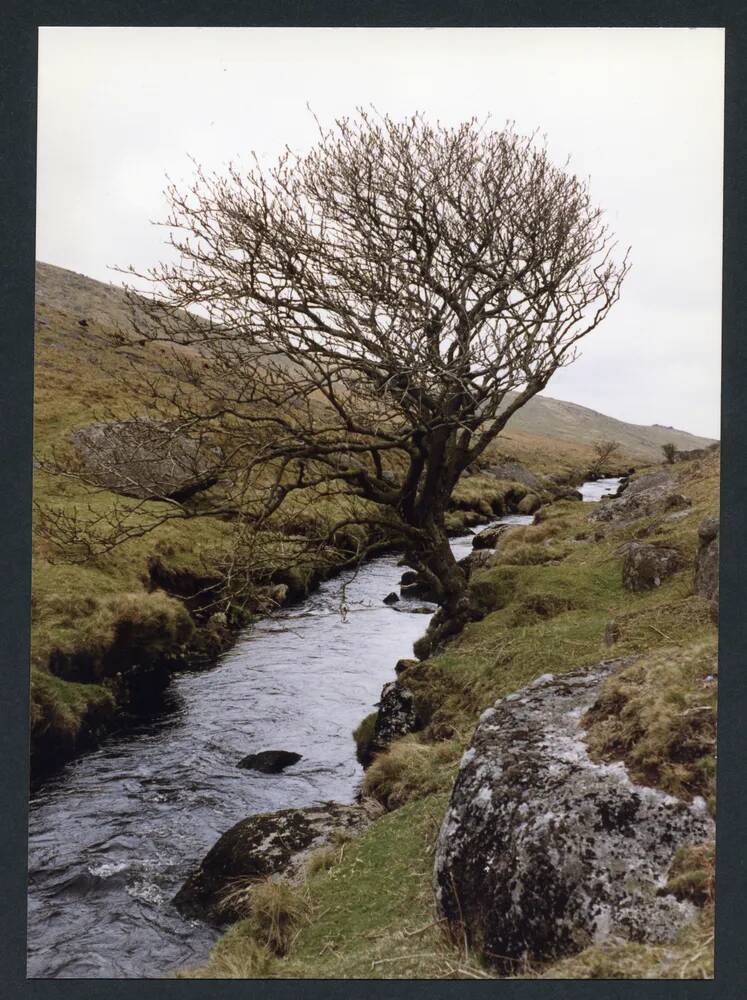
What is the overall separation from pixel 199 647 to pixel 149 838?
5.44m

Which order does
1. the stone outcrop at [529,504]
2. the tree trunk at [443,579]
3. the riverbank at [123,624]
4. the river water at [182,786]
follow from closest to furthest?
1. the river water at [182,786]
2. the riverbank at [123,624]
3. the tree trunk at [443,579]
4. the stone outcrop at [529,504]

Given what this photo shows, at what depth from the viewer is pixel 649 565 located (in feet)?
35.7

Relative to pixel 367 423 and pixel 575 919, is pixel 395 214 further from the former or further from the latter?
pixel 575 919

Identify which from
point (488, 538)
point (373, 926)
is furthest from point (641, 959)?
point (488, 538)

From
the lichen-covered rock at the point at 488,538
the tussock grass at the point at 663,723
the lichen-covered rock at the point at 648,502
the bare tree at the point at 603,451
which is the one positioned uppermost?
the bare tree at the point at 603,451

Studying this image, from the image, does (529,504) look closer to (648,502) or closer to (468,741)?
(648,502)

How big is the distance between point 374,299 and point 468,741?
5654 millimetres

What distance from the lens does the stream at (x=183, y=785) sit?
727 centimetres

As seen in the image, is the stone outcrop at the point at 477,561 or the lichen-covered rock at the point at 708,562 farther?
the stone outcrop at the point at 477,561

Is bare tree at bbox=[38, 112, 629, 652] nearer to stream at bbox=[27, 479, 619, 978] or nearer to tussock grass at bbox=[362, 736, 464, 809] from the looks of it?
stream at bbox=[27, 479, 619, 978]

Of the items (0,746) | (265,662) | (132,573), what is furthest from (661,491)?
(0,746)

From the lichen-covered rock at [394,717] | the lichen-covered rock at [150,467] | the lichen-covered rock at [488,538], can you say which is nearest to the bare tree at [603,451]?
the lichen-covered rock at [488,538]

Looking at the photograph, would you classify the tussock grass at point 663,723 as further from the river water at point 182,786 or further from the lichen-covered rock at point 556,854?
the river water at point 182,786

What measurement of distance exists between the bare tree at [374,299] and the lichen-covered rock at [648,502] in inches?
178
